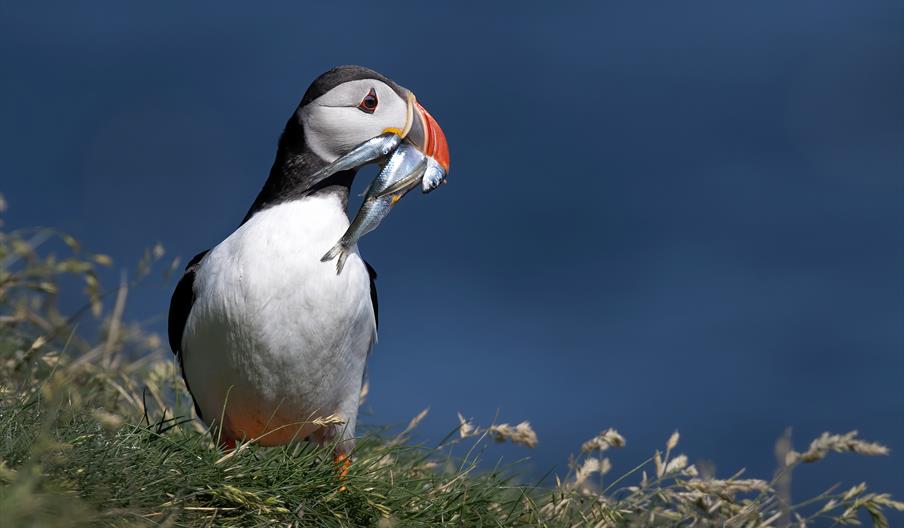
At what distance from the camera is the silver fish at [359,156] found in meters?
4.84

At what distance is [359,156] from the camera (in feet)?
15.9

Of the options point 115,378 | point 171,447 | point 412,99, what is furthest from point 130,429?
point 115,378

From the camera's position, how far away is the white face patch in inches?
191

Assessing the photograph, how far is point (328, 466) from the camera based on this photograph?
170 inches

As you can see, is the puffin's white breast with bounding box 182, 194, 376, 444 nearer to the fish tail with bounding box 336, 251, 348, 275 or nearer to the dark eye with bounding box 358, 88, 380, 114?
the fish tail with bounding box 336, 251, 348, 275

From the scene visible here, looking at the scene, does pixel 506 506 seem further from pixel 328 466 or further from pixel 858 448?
pixel 858 448

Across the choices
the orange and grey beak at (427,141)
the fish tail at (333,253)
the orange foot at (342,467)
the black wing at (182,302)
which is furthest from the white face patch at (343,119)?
the orange foot at (342,467)

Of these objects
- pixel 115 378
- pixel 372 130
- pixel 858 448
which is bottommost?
pixel 115 378

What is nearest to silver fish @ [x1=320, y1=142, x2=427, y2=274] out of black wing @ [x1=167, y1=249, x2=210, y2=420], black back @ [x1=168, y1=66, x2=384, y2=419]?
black back @ [x1=168, y1=66, x2=384, y2=419]

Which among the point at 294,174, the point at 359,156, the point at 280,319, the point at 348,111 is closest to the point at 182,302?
the point at 280,319

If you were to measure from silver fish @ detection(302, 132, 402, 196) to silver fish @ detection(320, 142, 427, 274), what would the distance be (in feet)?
0.27

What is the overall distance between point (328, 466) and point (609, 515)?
124 cm

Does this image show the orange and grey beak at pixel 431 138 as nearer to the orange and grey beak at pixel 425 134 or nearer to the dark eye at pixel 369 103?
the orange and grey beak at pixel 425 134

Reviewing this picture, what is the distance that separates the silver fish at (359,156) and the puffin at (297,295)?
2 cm
